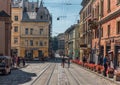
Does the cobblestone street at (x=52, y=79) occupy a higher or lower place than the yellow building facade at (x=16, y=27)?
lower

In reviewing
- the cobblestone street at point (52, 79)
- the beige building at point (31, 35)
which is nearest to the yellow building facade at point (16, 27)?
the beige building at point (31, 35)

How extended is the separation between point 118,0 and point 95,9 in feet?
65.8

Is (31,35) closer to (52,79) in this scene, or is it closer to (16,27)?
(16,27)

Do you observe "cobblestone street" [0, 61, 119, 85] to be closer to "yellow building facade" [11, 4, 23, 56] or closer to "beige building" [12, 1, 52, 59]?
"beige building" [12, 1, 52, 59]

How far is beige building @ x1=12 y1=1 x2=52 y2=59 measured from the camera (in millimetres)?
109500

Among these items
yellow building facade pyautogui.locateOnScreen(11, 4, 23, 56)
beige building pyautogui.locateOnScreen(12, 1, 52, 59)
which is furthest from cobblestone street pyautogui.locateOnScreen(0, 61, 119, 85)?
yellow building facade pyautogui.locateOnScreen(11, 4, 23, 56)

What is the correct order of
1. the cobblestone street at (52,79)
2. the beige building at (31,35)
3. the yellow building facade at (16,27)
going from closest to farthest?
1. the cobblestone street at (52,79)
2. the beige building at (31,35)
3. the yellow building facade at (16,27)

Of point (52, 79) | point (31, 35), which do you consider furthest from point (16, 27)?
point (52, 79)

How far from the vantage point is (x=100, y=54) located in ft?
182

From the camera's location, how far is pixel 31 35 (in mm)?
111250

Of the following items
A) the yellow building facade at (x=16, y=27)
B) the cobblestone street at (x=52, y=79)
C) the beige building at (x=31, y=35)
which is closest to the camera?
the cobblestone street at (x=52, y=79)

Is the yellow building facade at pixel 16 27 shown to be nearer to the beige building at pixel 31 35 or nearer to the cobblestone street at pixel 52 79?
the beige building at pixel 31 35

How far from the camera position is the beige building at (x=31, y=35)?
4311 inches

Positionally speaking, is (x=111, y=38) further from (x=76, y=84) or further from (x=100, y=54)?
(x=76, y=84)
